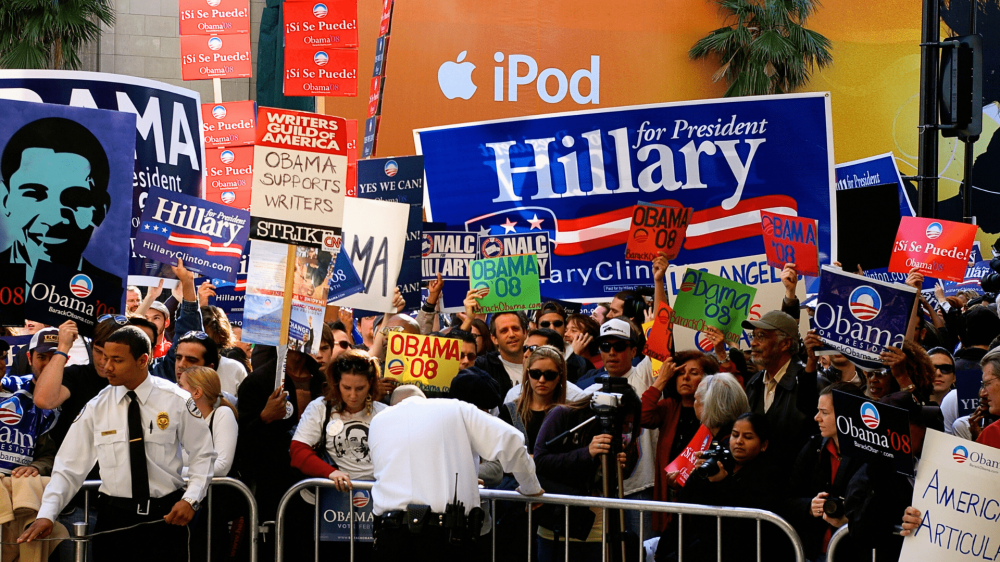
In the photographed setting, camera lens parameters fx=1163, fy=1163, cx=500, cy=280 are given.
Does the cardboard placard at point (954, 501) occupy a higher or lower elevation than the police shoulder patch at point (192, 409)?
lower

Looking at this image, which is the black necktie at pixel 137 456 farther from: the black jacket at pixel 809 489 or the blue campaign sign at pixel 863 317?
the blue campaign sign at pixel 863 317

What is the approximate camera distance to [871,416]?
16.7ft

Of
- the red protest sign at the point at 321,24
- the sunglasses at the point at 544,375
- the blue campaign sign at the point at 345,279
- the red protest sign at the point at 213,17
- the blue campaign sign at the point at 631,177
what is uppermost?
the red protest sign at the point at 213,17

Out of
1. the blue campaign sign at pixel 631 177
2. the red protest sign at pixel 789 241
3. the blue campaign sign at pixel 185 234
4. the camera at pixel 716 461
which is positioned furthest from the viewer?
the blue campaign sign at pixel 631 177

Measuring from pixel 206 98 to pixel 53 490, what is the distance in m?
20.8

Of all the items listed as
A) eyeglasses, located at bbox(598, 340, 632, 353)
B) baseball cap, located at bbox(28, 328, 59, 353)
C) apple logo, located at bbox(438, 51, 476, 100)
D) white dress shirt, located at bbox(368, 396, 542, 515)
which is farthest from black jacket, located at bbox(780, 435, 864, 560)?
apple logo, located at bbox(438, 51, 476, 100)

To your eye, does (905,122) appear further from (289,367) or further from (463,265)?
(289,367)

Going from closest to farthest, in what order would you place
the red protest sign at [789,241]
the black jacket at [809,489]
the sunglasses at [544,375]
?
the black jacket at [809,489] → the sunglasses at [544,375] → the red protest sign at [789,241]

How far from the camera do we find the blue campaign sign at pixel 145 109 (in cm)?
955

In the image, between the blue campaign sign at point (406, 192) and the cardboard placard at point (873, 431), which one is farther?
the blue campaign sign at point (406, 192)

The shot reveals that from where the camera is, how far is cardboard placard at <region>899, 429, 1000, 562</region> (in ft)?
16.0

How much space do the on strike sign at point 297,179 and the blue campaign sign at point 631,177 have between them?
321 cm

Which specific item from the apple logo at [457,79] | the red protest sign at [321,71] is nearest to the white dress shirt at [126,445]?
the red protest sign at [321,71]

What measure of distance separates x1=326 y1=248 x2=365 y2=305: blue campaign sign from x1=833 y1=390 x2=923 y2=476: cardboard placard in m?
4.24
